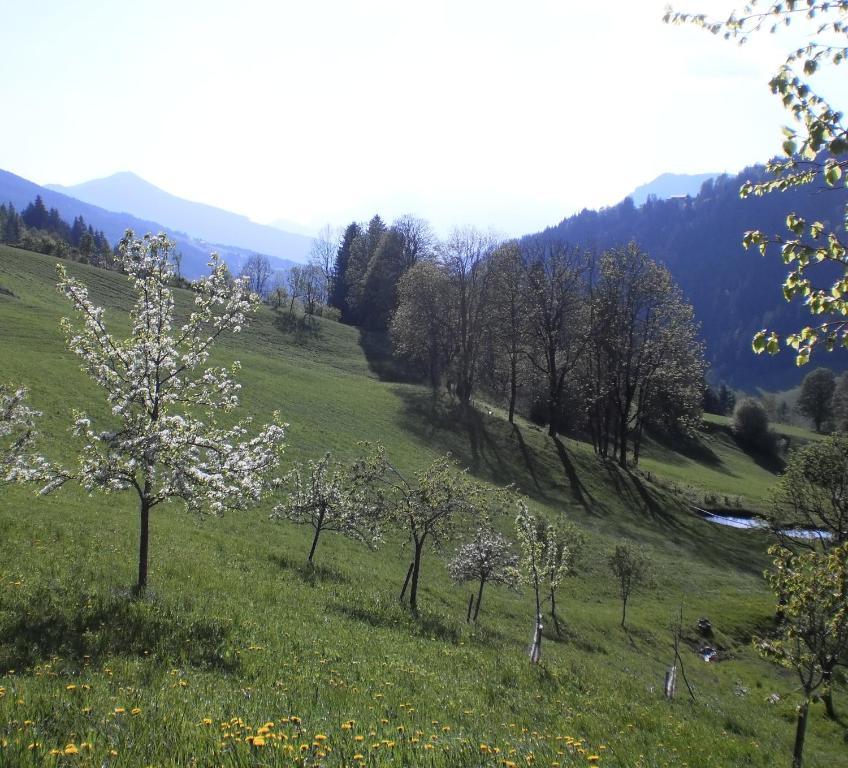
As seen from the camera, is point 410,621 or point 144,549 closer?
point 144,549

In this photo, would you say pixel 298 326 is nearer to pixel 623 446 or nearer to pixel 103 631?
pixel 623 446

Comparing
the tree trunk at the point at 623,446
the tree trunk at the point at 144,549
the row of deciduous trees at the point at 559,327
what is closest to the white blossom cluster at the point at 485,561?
the tree trunk at the point at 144,549

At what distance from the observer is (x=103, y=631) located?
434 inches

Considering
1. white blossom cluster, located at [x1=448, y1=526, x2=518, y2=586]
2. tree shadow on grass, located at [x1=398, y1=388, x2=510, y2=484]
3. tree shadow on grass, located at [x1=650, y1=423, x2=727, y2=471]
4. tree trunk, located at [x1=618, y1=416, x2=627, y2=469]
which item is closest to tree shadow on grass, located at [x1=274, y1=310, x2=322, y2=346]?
tree shadow on grass, located at [x1=398, y1=388, x2=510, y2=484]

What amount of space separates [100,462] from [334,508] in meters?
13.3

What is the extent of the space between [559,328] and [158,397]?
182ft

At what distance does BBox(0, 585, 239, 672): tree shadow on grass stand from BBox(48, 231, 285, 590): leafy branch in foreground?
2.02 m

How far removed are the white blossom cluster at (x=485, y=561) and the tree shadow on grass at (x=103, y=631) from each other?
1375 cm

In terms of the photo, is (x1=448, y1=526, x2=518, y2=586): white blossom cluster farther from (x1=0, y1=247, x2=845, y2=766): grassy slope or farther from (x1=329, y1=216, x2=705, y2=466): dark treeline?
(x1=329, y1=216, x2=705, y2=466): dark treeline

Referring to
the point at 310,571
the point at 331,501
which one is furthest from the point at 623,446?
the point at 310,571

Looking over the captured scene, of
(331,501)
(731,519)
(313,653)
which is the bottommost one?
(731,519)

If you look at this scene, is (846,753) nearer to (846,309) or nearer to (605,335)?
(846,309)

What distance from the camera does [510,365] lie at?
7138 cm

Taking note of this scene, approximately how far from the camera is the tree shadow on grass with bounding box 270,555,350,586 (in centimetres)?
2230
